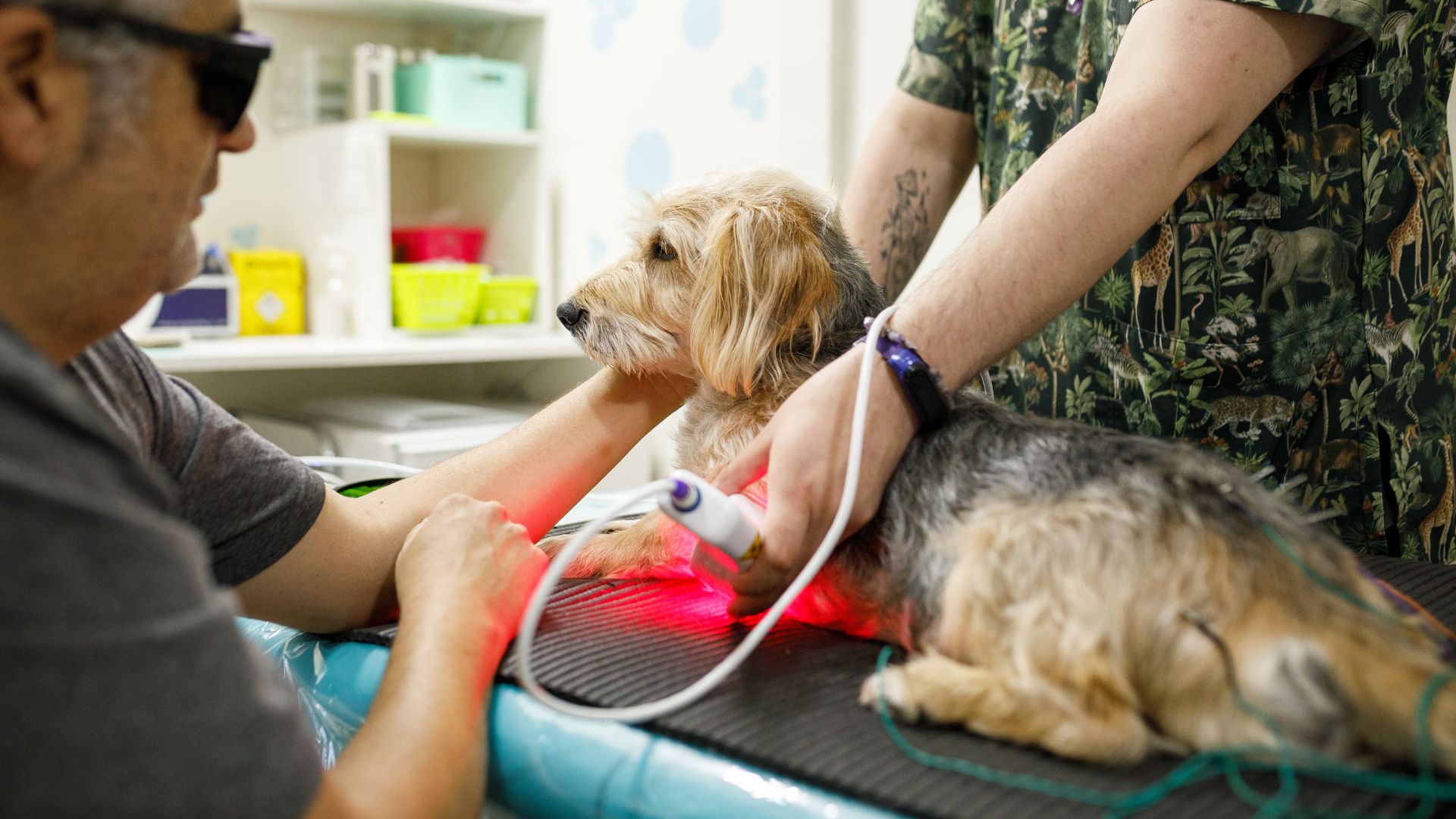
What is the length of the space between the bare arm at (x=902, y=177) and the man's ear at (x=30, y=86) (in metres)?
1.17

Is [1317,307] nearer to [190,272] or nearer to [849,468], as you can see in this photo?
[849,468]

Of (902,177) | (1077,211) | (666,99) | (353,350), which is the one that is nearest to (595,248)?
(666,99)

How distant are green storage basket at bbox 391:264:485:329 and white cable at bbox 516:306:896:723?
2.47m

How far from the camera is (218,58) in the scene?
28.9 inches

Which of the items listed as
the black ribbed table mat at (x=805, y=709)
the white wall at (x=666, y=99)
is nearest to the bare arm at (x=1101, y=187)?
the black ribbed table mat at (x=805, y=709)

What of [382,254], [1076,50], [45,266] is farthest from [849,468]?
[382,254]

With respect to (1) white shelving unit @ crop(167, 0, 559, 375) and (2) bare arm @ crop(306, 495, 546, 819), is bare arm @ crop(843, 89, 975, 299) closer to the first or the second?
(2) bare arm @ crop(306, 495, 546, 819)

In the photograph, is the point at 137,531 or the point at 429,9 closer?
the point at 137,531

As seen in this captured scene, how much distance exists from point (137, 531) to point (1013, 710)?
1.98 ft

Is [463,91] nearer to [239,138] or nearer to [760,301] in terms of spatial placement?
[760,301]

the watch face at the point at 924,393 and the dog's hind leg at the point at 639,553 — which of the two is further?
the dog's hind leg at the point at 639,553

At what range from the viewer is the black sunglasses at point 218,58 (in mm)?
681

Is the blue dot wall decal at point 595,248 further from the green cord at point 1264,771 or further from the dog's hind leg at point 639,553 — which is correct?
the green cord at point 1264,771

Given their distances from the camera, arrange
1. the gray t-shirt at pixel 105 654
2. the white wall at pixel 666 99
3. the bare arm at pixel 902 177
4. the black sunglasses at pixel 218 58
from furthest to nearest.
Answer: the white wall at pixel 666 99 < the bare arm at pixel 902 177 < the black sunglasses at pixel 218 58 < the gray t-shirt at pixel 105 654
